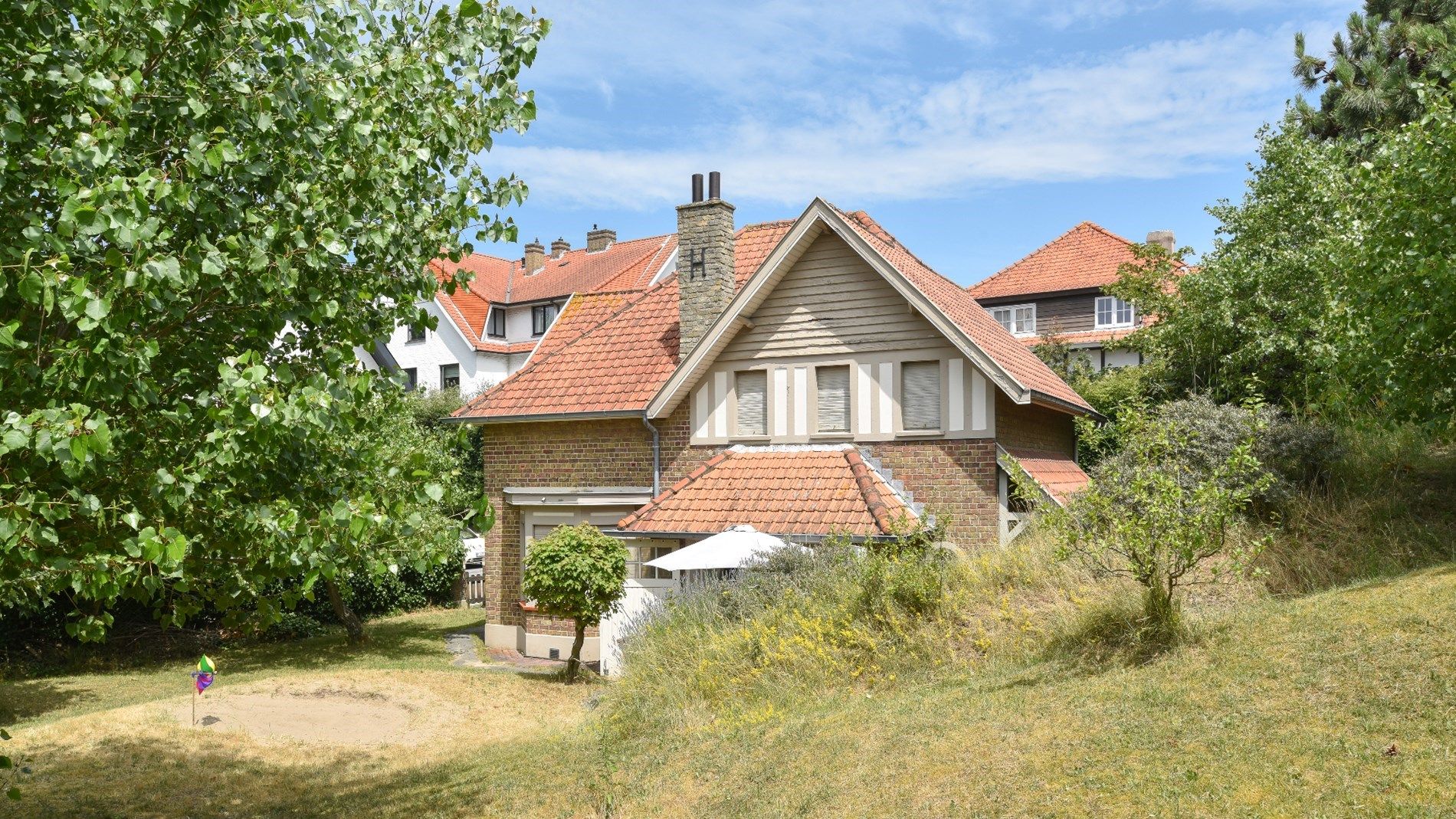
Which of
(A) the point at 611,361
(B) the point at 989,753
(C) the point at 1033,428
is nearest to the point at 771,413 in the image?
(A) the point at 611,361

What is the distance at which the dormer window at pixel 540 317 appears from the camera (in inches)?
1983

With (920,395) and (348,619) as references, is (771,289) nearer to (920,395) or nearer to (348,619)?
(920,395)

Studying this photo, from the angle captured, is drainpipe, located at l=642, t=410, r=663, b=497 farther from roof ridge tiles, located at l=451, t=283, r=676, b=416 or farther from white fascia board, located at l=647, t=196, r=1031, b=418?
roof ridge tiles, located at l=451, t=283, r=676, b=416

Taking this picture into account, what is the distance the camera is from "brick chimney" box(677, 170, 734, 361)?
2023cm

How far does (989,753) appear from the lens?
8547 millimetres

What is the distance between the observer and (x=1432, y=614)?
9492 millimetres

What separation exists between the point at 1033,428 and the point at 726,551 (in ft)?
23.1

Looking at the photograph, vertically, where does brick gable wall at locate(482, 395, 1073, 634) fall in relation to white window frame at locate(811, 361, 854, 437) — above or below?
below

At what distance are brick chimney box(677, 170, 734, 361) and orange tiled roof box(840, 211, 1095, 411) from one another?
240cm

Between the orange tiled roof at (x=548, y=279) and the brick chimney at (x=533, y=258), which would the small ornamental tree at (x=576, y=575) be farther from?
the brick chimney at (x=533, y=258)

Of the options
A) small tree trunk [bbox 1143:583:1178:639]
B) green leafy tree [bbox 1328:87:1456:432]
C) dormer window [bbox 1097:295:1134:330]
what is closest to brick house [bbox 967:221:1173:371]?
dormer window [bbox 1097:295:1134:330]

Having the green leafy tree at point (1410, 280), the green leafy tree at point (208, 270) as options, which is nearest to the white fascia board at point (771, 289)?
the green leafy tree at point (1410, 280)

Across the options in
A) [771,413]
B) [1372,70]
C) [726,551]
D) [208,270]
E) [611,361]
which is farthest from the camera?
[1372,70]

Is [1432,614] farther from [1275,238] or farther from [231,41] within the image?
[1275,238]
